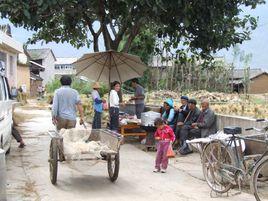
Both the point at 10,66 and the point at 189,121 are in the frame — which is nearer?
the point at 189,121

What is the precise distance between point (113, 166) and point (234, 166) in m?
2.37

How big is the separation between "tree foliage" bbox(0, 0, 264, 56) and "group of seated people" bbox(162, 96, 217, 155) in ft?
7.26

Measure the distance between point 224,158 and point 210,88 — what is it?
144ft

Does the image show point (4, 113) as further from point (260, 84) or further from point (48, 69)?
point (48, 69)

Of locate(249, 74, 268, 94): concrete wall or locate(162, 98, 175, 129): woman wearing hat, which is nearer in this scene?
locate(162, 98, 175, 129): woman wearing hat

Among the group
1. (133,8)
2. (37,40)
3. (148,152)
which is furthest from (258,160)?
(37,40)

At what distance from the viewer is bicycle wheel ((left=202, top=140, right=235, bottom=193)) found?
7941 millimetres

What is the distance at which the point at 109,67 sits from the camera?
15.9 m

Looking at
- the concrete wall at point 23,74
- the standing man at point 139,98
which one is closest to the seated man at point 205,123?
the standing man at point 139,98

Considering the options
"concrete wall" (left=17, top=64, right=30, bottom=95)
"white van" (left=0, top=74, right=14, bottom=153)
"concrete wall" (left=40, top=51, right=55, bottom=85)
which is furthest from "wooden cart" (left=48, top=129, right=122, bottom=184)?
"concrete wall" (left=40, top=51, right=55, bottom=85)

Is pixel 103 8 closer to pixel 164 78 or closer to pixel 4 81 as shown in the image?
pixel 4 81

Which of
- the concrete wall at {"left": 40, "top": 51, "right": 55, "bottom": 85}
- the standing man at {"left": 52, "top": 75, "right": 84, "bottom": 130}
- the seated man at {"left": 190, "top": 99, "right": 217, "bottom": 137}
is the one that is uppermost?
the concrete wall at {"left": 40, "top": 51, "right": 55, "bottom": 85}

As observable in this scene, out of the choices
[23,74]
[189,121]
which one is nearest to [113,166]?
[189,121]

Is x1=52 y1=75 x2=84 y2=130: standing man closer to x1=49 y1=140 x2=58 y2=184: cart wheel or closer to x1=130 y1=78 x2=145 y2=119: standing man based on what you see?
x1=49 y1=140 x2=58 y2=184: cart wheel
